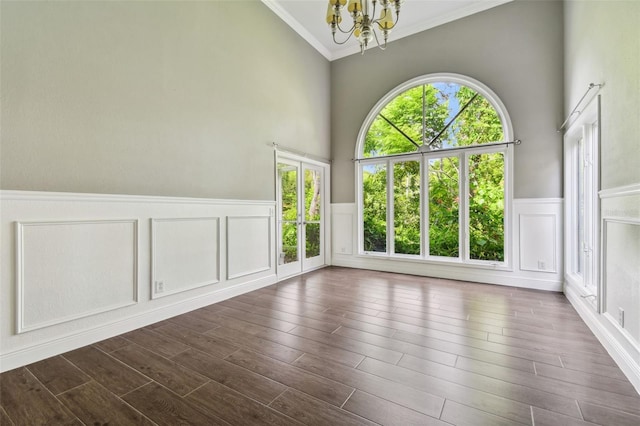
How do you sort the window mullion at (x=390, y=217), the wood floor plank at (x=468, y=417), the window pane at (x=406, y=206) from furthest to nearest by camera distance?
the window mullion at (x=390, y=217)
the window pane at (x=406, y=206)
the wood floor plank at (x=468, y=417)

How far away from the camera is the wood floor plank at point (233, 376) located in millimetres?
1615

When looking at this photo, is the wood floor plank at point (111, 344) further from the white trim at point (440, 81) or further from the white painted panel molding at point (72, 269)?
the white trim at point (440, 81)

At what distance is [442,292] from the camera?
3.58 meters

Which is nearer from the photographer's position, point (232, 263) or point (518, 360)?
point (518, 360)

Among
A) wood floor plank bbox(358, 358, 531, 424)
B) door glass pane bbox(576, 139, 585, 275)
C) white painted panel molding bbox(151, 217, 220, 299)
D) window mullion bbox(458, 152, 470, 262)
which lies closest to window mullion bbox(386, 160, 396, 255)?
window mullion bbox(458, 152, 470, 262)

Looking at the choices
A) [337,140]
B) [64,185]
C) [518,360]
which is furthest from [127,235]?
[337,140]

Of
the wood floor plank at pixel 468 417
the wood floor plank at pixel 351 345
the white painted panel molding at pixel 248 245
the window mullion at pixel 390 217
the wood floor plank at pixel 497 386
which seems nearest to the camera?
the wood floor plank at pixel 468 417

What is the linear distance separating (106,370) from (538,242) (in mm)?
4696

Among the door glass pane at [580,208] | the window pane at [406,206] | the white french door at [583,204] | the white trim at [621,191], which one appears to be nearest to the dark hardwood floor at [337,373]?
the white french door at [583,204]

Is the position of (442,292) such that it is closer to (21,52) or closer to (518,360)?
(518,360)

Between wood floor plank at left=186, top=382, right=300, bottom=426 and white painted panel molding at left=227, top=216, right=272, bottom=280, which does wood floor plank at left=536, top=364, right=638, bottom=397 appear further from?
white painted panel molding at left=227, top=216, right=272, bottom=280

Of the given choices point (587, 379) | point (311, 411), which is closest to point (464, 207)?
point (587, 379)

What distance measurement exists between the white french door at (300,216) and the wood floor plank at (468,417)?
308 centimetres

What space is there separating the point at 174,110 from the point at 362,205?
3.32 meters
